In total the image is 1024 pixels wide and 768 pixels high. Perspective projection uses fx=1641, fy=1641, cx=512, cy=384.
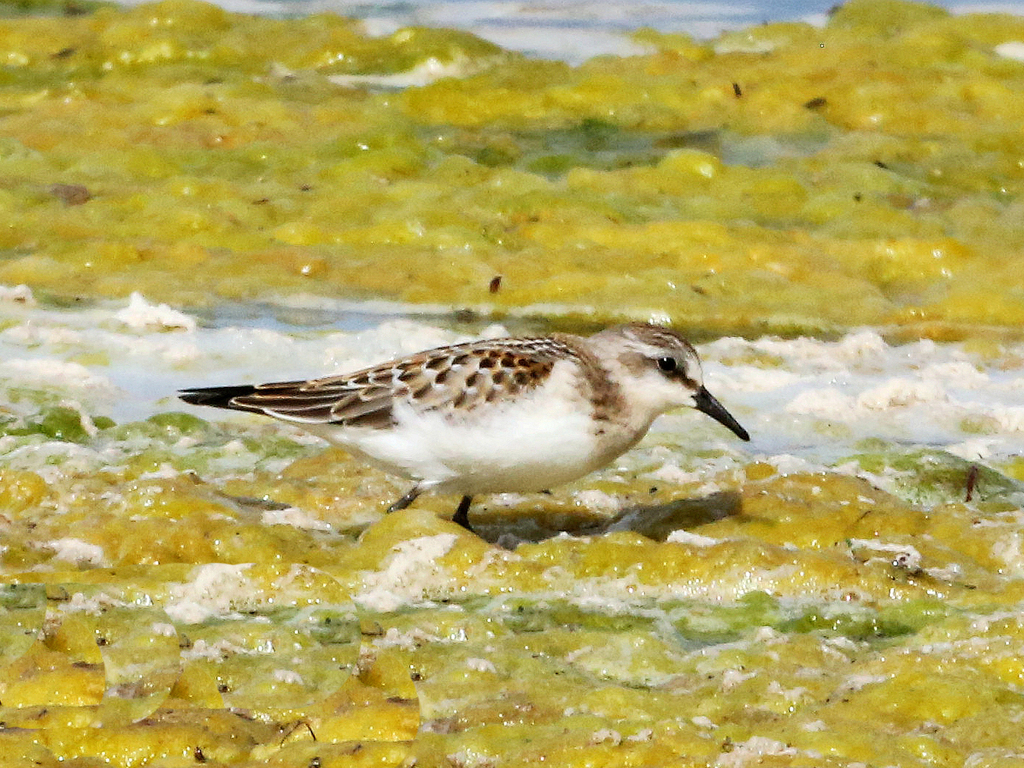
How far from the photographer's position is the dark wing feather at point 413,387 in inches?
228

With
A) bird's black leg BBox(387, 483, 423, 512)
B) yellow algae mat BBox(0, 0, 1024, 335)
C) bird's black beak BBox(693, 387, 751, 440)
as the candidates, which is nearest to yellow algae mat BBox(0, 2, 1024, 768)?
yellow algae mat BBox(0, 0, 1024, 335)

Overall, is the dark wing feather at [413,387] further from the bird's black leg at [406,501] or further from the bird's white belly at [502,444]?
the bird's black leg at [406,501]

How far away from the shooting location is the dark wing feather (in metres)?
5.79

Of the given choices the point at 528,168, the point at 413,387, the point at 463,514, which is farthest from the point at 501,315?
the point at 413,387

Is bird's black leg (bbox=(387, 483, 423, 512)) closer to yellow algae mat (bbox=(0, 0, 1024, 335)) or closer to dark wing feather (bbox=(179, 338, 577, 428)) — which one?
dark wing feather (bbox=(179, 338, 577, 428))

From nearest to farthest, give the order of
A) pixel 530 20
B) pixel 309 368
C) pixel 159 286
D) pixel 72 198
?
pixel 309 368 → pixel 159 286 → pixel 72 198 → pixel 530 20

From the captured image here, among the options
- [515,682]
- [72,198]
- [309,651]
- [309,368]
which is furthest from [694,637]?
[72,198]

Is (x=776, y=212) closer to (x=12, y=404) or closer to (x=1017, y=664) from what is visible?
(x=12, y=404)

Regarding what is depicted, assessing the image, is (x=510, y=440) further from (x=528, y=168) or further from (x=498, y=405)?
(x=528, y=168)

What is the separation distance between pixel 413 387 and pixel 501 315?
3039 mm

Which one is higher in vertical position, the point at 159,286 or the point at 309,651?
the point at 309,651

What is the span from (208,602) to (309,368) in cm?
266

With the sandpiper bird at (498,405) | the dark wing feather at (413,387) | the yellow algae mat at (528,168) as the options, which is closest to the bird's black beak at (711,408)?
the sandpiper bird at (498,405)

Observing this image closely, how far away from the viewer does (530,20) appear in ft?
47.5
